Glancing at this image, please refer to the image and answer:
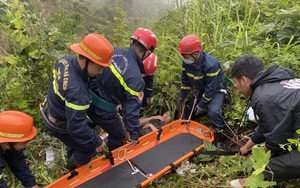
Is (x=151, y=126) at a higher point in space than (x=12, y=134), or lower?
lower

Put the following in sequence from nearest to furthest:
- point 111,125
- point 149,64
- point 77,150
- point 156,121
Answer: point 77,150, point 111,125, point 149,64, point 156,121

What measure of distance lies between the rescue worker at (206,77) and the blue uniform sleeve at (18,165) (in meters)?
2.50

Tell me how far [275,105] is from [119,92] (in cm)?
178

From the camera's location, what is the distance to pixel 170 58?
484cm

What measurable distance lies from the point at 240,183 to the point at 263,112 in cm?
92

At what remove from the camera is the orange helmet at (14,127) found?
218 cm

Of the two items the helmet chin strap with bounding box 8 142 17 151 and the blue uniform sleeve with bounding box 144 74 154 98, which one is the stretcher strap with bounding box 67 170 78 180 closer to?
the helmet chin strap with bounding box 8 142 17 151

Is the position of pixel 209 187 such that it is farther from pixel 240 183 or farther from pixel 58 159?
pixel 58 159

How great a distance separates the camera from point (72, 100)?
2.39 m

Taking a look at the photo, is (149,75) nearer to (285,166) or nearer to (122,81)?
(122,81)

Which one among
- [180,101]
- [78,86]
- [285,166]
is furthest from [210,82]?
[78,86]

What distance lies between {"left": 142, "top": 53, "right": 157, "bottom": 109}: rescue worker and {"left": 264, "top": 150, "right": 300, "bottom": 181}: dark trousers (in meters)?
2.28

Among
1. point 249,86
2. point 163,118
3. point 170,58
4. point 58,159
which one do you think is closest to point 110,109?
point 58,159

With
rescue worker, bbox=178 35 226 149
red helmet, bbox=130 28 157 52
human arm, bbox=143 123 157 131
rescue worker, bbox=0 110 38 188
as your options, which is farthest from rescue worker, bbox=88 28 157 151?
rescue worker, bbox=0 110 38 188
